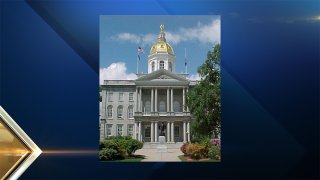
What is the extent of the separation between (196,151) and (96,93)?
2.05 metres

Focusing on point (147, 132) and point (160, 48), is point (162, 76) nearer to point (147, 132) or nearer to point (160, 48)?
point (160, 48)

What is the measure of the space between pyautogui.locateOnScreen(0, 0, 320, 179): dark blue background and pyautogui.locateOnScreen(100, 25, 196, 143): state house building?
49cm

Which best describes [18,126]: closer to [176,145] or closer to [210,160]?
[176,145]

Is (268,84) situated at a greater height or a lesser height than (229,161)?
greater

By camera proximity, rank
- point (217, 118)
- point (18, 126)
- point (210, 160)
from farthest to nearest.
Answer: point (217, 118), point (210, 160), point (18, 126)

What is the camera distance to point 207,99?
776 centimetres

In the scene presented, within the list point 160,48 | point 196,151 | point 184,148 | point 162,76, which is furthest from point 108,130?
point 160,48

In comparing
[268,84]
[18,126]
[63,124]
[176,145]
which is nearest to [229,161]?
[176,145]

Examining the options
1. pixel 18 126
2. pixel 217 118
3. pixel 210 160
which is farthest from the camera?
pixel 217 118

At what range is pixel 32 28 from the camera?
641cm

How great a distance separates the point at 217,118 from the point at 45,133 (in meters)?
3.37

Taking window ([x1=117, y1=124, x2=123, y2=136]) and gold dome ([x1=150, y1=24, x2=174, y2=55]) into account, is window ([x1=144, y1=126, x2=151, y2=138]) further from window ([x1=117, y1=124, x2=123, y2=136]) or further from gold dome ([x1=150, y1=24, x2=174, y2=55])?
gold dome ([x1=150, y1=24, x2=174, y2=55])

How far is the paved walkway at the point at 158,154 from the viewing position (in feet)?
21.8

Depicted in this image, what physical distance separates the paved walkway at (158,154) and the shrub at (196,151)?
0.60ft
